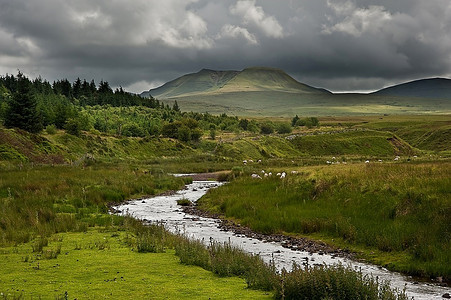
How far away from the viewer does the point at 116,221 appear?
67.5 feet

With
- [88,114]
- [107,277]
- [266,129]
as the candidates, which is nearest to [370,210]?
[107,277]

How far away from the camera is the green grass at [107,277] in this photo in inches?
373

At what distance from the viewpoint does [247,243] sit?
1862 cm

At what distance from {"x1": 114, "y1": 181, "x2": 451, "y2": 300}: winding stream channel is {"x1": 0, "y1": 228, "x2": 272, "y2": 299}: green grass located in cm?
291

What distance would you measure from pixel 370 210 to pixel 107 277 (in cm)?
1387

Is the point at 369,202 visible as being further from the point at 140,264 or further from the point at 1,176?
the point at 1,176

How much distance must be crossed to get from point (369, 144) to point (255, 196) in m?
102

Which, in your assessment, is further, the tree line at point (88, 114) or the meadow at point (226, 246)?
the tree line at point (88, 114)

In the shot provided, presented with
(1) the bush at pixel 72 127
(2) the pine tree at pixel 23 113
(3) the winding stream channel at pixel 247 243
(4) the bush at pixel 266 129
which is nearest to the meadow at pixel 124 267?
(3) the winding stream channel at pixel 247 243

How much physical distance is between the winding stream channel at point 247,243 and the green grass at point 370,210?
1.21 m

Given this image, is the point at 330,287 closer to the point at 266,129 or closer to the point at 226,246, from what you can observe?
the point at 226,246

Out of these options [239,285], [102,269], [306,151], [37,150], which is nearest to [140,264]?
[102,269]

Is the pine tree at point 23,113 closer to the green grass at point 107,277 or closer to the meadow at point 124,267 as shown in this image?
the meadow at point 124,267

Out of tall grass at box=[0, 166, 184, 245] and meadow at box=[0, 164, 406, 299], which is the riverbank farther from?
tall grass at box=[0, 166, 184, 245]
